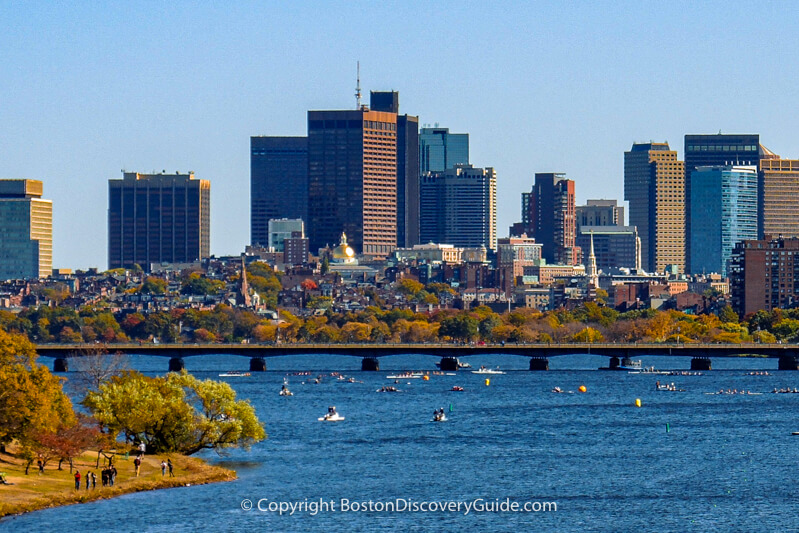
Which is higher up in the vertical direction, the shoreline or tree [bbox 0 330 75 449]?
tree [bbox 0 330 75 449]

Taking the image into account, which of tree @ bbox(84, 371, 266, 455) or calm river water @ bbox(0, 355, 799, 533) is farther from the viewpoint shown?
tree @ bbox(84, 371, 266, 455)

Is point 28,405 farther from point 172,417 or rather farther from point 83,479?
point 172,417

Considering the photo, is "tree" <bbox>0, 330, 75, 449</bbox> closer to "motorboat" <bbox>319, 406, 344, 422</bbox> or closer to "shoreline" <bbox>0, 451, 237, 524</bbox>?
"shoreline" <bbox>0, 451, 237, 524</bbox>

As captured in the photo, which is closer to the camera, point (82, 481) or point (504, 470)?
point (82, 481)

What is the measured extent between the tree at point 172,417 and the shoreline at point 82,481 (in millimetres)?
1488

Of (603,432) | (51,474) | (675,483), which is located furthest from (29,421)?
(603,432)

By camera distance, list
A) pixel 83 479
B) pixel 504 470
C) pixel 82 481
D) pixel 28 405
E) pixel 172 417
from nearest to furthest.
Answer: pixel 82 481 < pixel 83 479 < pixel 28 405 < pixel 172 417 < pixel 504 470

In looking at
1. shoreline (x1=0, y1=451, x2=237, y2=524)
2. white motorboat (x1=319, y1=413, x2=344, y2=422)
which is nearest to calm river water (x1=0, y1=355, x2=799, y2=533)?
shoreline (x1=0, y1=451, x2=237, y2=524)

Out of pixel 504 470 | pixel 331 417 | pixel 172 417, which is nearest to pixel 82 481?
pixel 172 417

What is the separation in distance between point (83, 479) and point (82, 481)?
0.44m

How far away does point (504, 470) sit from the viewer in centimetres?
11850

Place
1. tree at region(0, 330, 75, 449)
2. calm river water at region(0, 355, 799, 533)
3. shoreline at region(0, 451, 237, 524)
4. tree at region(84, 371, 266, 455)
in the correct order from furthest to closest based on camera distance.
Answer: tree at region(84, 371, 266, 455) < tree at region(0, 330, 75, 449) < calm river water at region(0, 355, 799, 533) < shoreline at region(0, 451, 237, 524)

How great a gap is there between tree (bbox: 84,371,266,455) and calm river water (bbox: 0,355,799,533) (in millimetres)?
2282

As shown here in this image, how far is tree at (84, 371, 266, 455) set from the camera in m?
114
